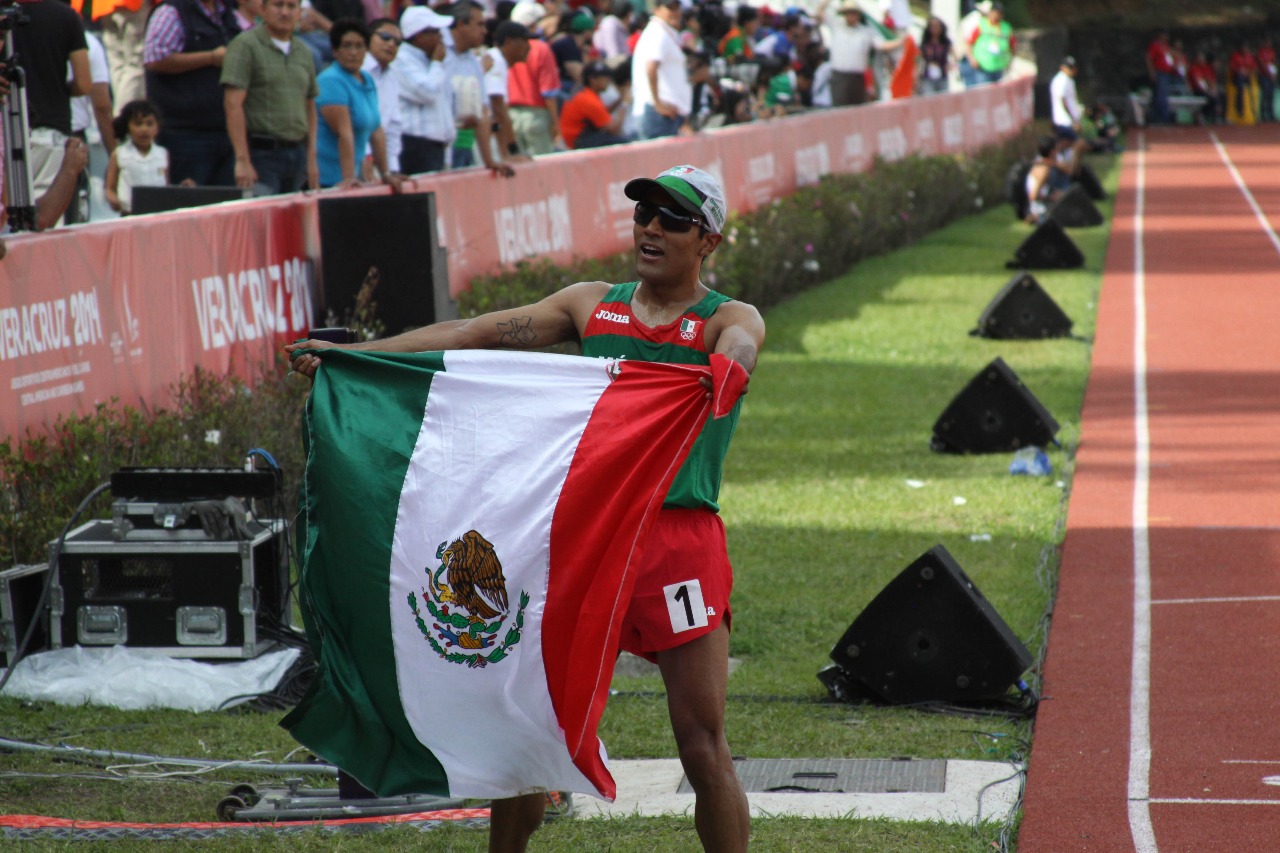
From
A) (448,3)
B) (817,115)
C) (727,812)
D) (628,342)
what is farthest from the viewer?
(817,115)

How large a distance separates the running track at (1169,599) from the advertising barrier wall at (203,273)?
Result: 5036mm

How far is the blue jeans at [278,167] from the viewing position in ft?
39.4

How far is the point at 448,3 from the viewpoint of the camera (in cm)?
1577

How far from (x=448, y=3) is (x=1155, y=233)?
669 inches

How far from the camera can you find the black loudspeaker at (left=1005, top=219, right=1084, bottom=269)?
2456 cm

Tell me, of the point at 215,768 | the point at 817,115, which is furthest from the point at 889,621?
the point at 817,115

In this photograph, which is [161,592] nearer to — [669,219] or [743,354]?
[669,219]

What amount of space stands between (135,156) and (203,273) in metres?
2.57

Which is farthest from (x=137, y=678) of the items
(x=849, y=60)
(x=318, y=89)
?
(x=849, y=60)

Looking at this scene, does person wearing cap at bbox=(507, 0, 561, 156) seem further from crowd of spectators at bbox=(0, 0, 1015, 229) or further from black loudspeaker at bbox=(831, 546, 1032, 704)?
black loudspeaker at bbox=(831, 546, 1032, 704)

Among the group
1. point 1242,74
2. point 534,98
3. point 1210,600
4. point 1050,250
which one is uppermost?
point 1242,74

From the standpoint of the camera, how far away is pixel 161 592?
25.7 ft

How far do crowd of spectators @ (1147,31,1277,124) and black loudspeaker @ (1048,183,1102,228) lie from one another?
1165 inches

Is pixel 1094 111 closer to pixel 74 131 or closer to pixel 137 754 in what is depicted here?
pixel 74 131
